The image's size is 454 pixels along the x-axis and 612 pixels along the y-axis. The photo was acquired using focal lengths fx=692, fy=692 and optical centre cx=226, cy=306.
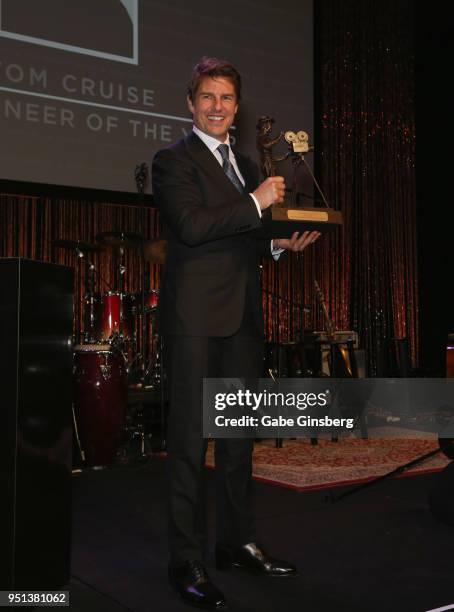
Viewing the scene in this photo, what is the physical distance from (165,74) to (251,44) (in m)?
0.93

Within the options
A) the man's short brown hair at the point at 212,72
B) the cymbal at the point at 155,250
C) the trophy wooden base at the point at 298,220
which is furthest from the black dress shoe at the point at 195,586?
the cymbal at the point at 155,250

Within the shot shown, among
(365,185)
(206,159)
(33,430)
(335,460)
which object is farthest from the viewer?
(365,185)

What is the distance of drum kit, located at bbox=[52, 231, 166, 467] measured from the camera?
415cm

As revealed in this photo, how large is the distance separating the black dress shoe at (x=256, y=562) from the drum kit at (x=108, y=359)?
2.11m

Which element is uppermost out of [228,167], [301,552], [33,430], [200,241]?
[228,167]

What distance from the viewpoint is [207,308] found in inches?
78.8

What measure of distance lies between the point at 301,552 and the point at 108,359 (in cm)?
215

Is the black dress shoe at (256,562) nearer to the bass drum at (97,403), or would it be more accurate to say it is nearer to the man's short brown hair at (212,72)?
the man's short brown hair at (212,72)

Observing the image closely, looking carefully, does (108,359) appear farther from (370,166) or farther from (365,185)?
(370,166)

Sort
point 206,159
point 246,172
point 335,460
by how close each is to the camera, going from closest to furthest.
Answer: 1. point 206,159
2. point 246,172
3. point 335,460

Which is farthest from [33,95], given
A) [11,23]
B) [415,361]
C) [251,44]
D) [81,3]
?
[415,361]

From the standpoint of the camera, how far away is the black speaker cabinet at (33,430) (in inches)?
68.1

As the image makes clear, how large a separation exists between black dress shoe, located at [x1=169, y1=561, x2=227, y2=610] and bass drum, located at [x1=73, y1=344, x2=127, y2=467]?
88.5 inches

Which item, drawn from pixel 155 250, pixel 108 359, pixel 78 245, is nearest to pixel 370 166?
pixel 155 250
